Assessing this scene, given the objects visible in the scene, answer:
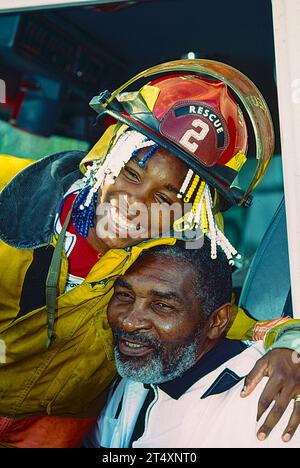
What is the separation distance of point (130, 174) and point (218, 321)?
473 mm

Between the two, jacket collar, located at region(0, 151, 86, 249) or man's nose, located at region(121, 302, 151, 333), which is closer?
man's nose, located at region(121, 302, 151, 333)

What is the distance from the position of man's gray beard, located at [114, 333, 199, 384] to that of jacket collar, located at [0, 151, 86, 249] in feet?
1.46

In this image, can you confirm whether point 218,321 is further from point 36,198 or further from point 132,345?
point 36,198

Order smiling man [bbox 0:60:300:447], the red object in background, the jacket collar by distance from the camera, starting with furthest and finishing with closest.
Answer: the red object in background < the jacket collar < smiling man [bbox 0:60:300:447]

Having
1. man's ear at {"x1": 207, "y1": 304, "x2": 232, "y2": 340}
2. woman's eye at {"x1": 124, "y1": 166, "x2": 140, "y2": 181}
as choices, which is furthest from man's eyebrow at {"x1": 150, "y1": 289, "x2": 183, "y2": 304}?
woman's eye at {"x1": 124, "y1": 166, "x2": 140, "y2": 181}

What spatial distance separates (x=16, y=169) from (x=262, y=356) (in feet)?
3.00

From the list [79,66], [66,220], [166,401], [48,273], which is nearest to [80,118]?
[79,66]

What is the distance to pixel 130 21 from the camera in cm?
201

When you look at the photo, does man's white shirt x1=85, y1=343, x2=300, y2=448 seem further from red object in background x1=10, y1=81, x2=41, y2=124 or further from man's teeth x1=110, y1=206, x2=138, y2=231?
red object in background x1=10, y1=81, x2=41, y2=124

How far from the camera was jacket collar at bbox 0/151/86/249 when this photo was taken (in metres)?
1.89

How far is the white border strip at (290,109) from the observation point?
179 cm

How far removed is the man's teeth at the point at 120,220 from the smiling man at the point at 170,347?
10 cm

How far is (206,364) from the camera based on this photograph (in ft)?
5.83

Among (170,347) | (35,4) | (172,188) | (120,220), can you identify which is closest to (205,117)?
(172,188)
